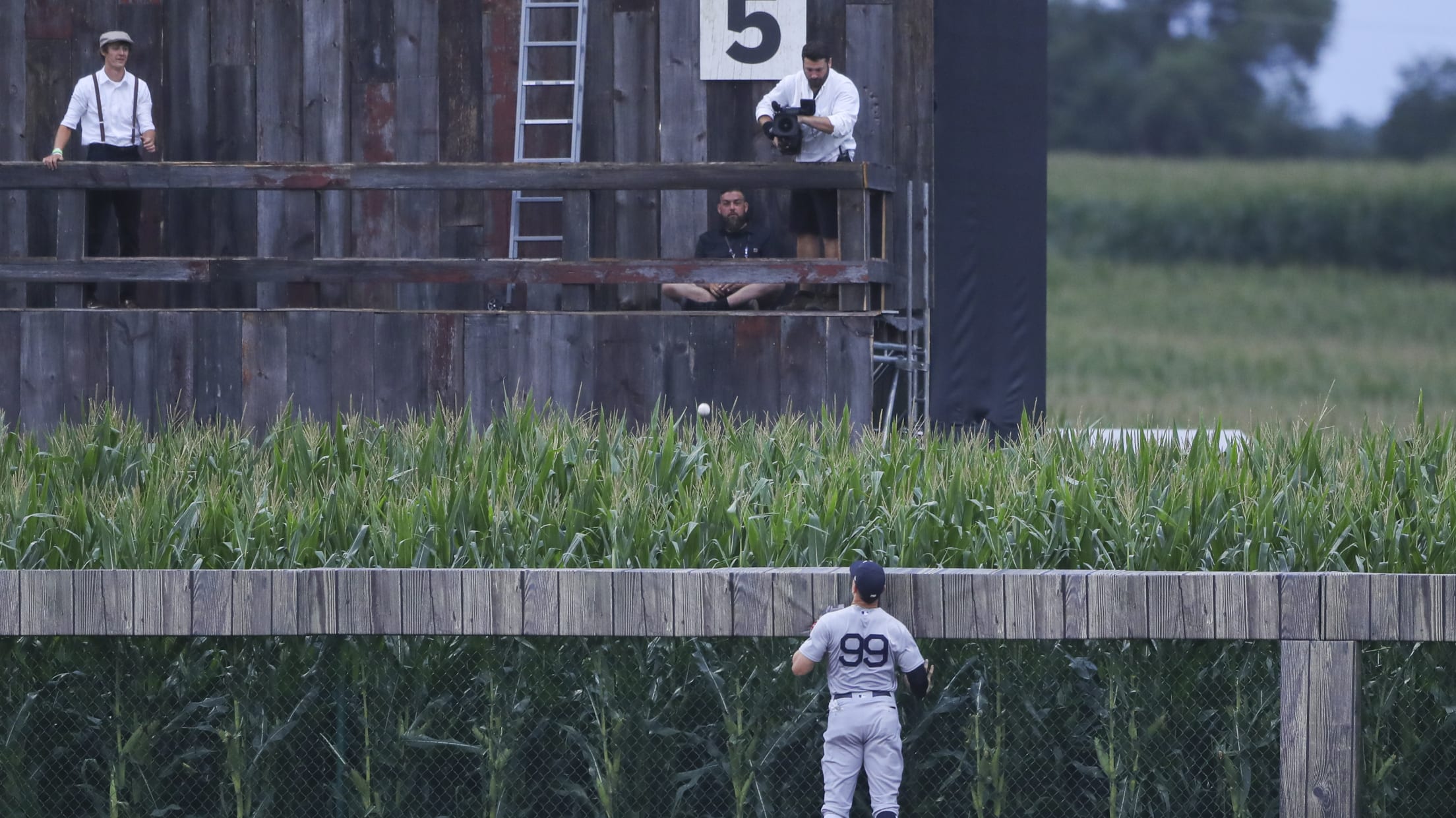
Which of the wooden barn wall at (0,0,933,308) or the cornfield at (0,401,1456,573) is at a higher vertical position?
the wooden barn wall at (0,0,933,308)

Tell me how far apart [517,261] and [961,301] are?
178 inches

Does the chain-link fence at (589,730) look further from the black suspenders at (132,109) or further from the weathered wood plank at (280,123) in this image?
the weathered wood plank at (280,123)

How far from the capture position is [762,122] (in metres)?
12.8

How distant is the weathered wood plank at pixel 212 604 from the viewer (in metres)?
7.36

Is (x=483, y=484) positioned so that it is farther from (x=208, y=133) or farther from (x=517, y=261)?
(x=208, y=133)

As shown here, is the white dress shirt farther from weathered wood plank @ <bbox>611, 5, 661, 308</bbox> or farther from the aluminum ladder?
weathered wood plank @ <bbox>611, 5, 661, 308</bbox>

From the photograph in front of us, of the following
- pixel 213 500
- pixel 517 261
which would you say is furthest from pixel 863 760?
pixel 517 261

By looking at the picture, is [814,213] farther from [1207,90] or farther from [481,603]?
[1207,90]

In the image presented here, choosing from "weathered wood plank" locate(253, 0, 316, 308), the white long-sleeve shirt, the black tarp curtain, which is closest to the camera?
the white long-sleeve shirt

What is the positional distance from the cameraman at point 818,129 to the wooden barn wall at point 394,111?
49.5 inches

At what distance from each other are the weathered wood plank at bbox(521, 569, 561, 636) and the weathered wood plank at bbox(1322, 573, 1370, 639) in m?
2.99

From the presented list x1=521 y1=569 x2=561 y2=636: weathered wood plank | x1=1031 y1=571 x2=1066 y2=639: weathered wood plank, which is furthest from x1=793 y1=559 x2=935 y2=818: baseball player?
x1=521 y1=569 x2=561 y2=636: weathered wood plank

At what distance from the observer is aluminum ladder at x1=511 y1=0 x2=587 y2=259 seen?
1448 centimetres

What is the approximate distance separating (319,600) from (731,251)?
6394 mm
